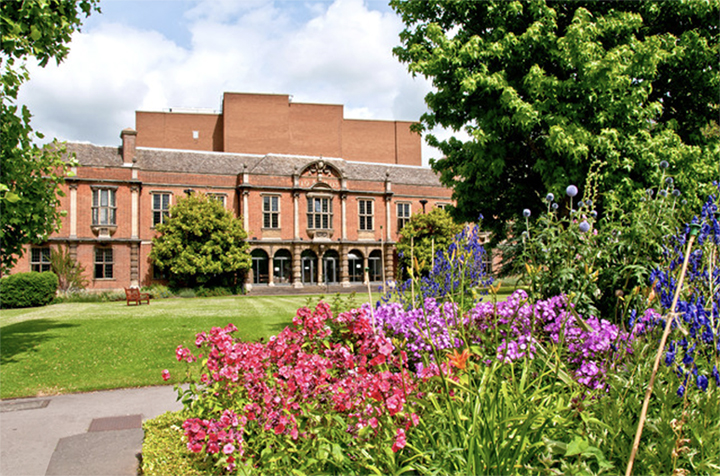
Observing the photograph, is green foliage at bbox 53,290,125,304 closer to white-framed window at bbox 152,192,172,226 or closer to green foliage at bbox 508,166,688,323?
white-framed window at bbox 152,192,172,226

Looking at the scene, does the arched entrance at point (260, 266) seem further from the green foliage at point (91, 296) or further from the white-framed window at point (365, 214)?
the green foliage at point (91, 296)

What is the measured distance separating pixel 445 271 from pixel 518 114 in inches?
199

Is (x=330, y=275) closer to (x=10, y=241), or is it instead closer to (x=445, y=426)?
(x=10, y=241)

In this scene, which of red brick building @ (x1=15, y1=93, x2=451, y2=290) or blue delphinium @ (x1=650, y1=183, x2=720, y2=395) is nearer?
blue delphinium @ (x1=650, y1=183, x2=720, y2=395)

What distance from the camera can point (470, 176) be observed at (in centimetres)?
1257

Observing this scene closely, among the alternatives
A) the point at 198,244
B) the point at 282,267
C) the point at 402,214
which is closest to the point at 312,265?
the point at 282,267

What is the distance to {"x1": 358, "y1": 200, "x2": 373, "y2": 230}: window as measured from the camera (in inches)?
1608

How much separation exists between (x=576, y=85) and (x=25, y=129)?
→ 11.2 m

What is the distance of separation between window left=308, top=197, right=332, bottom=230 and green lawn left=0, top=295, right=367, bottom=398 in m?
22.6

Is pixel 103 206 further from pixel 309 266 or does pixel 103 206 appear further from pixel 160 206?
pixel 309 266

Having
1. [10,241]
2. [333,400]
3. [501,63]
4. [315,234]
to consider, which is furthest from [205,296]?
[333,400]

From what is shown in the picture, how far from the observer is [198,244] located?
32250mm

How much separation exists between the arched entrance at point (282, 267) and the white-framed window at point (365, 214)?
6822 mm

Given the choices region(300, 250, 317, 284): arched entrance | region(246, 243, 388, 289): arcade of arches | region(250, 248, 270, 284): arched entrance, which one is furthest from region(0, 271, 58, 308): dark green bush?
region(300, 250, 317, 284): arched entrance
